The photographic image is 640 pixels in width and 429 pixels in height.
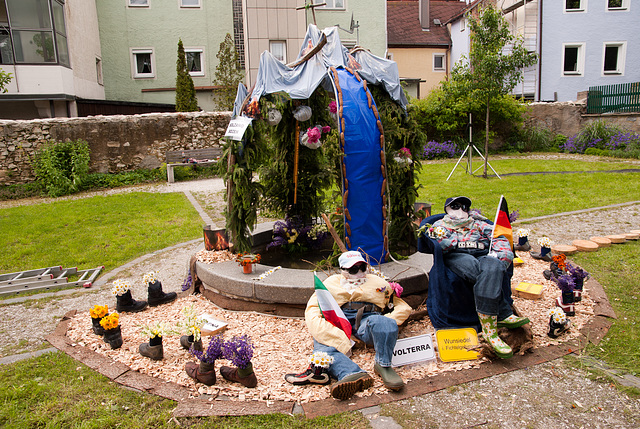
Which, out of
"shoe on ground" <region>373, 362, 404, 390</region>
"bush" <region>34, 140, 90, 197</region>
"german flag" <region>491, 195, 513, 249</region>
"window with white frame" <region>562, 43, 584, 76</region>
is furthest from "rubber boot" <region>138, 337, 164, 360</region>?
"window with white frame" <region>562, 43, 584, 76</region>

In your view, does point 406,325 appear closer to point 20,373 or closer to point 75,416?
point 75,416

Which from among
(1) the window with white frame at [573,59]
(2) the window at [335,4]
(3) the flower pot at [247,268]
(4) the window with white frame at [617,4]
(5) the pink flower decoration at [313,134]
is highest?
(2) the window at [335,4]

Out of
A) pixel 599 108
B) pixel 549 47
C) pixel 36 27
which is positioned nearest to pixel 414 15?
pixel 549 47

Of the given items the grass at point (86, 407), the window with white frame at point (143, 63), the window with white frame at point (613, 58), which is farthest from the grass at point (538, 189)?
the window with white frame at point (143, 63)

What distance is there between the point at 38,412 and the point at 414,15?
27.5 metres

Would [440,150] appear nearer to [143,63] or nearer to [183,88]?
[183,88]

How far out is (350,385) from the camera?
3.61 m

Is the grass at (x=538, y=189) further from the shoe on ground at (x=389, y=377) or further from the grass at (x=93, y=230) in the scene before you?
the shoe on ground at (x=389, y=377)

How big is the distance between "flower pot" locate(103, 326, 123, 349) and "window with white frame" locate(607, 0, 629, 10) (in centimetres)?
2499

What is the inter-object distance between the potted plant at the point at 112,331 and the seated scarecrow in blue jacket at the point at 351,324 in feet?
6.22

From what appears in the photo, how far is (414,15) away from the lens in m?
26.6

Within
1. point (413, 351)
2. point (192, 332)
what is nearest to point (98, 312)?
point (192, 332)

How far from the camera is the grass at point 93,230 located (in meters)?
8.09

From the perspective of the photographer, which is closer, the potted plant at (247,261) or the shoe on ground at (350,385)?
the shoe on ground at (350,385)
